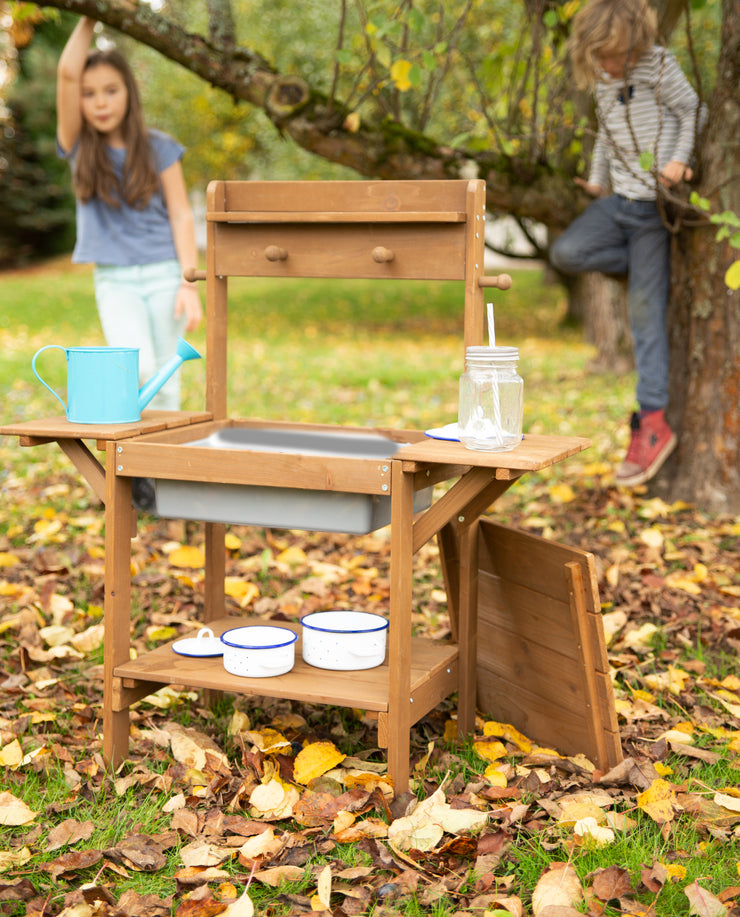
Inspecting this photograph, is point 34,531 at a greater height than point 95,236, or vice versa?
point 95,236

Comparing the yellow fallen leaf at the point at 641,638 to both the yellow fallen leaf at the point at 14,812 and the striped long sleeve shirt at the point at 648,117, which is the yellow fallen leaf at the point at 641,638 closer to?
the striped long sleeve shirt at the point at 648,117

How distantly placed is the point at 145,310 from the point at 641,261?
199 centimetres

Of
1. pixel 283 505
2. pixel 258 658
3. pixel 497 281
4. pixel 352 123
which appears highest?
pixel 352 123

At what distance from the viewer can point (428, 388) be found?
777 cm

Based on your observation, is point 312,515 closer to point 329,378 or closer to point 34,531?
point 34,531

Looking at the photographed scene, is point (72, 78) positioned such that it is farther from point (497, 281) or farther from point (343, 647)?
point (343, 647)

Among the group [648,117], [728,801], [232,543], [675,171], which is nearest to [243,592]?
[232,543]

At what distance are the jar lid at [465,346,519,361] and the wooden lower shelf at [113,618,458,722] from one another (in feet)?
2.42

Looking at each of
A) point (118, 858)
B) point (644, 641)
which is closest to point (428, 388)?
point (644, 641)

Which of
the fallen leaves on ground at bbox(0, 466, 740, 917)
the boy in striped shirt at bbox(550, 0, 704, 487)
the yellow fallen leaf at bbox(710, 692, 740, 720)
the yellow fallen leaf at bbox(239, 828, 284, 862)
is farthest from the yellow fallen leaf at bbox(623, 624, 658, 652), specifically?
the yellow fallen leaf at bbox(239, 828, 284, 862)

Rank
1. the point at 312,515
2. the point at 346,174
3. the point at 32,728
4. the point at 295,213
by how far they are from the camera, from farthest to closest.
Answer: the point at 346,174 → the point at 32,728 → the point at 295,213 → the point at 312,515

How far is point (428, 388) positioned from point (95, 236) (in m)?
4.18

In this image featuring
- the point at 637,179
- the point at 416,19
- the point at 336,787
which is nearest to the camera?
the point at 336,787

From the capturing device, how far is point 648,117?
157 inches
